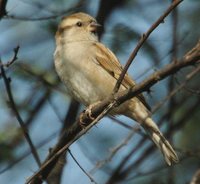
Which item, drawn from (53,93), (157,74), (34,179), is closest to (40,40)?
(53,93)

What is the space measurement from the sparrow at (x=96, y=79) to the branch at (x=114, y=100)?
0.65 meters

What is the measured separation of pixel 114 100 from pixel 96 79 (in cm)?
181

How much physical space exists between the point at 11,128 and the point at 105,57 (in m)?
1.63

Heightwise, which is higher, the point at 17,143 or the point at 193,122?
the point at 17,143

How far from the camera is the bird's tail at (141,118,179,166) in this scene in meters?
5.56

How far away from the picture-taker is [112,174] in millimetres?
6203

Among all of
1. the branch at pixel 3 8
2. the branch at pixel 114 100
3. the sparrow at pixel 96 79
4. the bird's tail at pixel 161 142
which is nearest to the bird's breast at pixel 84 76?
the sparrow at pixel 96 79

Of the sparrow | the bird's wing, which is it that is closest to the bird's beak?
the sparrow

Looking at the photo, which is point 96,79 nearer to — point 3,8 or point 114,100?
point 3,8

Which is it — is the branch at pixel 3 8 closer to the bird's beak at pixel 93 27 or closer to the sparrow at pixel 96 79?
the sparrow at pixel 96 79

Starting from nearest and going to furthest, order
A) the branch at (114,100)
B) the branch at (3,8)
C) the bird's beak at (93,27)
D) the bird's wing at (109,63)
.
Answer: the branch at (114,100) < the branch at (3,8) < the bird's wing at (109,63) < the bird's beak at (93,27)

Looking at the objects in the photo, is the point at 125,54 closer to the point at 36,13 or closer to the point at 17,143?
the point at 36,13

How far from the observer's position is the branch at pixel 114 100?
11.2 feet

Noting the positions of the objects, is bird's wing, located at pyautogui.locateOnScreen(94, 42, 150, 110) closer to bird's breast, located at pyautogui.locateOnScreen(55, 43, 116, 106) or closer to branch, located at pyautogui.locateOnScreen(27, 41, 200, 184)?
bird's breast, located at pyautogui.locateOnScreen(55, 43, 116, 106)
